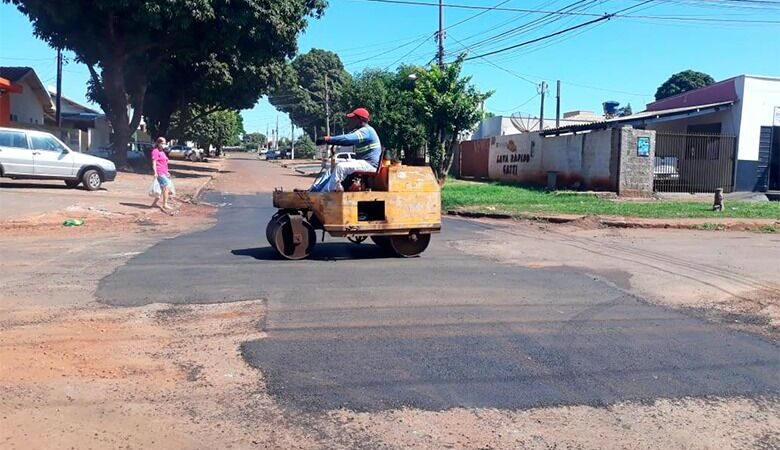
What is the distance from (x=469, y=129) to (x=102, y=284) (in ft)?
87.6

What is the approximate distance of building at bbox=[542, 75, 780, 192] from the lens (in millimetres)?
26938

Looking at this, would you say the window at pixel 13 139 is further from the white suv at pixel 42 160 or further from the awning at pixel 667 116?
the awning at pixel 667 116

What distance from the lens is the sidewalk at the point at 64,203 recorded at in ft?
48.2

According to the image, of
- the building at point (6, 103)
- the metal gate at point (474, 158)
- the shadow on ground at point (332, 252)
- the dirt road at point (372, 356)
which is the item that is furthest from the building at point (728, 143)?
the building at point (6, 103)

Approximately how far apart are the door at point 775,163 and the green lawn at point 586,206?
217 inches

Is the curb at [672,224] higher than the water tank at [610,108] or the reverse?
the reverse

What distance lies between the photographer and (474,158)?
39.9 meters

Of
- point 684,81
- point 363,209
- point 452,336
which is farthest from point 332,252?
point 684,81

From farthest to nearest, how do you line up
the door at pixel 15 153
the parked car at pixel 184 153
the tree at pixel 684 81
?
the tree at pixel 684 81, the parked car at pixel 184 153, the door at pixel 15 153

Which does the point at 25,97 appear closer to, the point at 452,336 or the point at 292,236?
the point at 292,236

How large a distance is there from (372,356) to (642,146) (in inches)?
842

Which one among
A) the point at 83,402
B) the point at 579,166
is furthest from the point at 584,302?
the point at 579,166

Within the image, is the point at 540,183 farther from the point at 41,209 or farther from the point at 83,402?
the point at 83,402

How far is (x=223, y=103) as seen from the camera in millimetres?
40812
